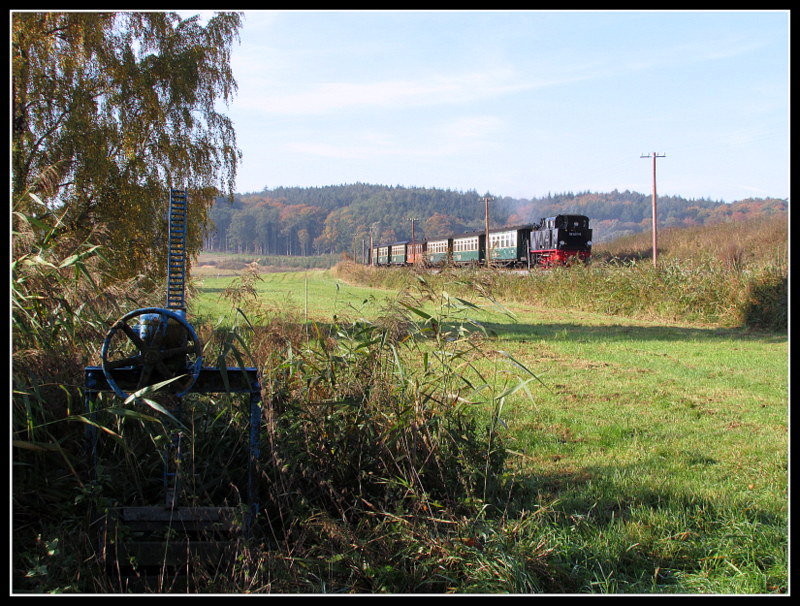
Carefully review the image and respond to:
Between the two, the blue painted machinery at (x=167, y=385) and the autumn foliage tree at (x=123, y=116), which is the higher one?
the autumn foliage tree at (x=123, y=116)

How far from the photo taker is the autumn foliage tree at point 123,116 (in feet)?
35.7

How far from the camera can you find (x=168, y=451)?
348cm

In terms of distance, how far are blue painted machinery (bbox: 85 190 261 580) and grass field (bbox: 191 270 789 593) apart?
39.2 inches

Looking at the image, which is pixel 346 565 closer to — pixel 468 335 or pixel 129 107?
pixel 468 335

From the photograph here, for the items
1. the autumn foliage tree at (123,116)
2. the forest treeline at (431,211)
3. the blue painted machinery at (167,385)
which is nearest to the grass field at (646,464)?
the blue painted machinery at (167,385)

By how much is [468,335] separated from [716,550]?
5.98ft

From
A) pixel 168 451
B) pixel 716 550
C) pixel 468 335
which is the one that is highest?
pixel 468 335

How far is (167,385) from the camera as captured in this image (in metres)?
3.41

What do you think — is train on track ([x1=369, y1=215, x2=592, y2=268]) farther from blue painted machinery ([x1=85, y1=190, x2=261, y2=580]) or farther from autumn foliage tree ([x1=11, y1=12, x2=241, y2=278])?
blue painted machinery ([x1=85, y1=190, x2=261, y2=580])

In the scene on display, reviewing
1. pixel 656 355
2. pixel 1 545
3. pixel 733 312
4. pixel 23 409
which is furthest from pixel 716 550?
pixel 733 312

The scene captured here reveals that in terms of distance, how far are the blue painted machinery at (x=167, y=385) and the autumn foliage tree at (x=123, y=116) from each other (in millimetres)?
6683

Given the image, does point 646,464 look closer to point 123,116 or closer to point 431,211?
point 123,116

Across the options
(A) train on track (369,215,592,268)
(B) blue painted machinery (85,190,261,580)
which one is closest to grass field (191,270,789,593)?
(B) blue painted machinery (85,190,261,580)

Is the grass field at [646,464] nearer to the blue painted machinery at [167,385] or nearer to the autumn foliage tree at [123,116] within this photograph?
the blue painted machinery at [167,385]
